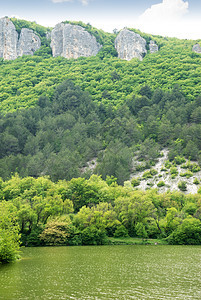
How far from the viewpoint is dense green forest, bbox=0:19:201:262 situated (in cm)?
6322

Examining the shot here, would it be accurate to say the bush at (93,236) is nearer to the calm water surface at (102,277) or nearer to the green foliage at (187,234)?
the green foliage at (187,234)

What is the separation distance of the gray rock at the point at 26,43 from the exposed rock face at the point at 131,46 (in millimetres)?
48846

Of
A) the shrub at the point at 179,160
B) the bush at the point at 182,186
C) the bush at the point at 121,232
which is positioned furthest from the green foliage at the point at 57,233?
the shrub at the point at 179,160

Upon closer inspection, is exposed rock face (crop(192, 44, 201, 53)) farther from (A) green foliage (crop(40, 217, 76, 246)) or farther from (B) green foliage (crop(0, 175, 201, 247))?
(A) green foliage (crop(40, 217, 76, 246))

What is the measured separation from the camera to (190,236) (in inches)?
2494

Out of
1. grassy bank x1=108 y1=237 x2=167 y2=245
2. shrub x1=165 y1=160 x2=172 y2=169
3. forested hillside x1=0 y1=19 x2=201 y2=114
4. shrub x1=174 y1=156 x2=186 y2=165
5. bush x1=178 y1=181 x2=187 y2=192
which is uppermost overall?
forested hillside x1=0 y1=19 x2=201 y2=114

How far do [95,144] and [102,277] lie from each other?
7731 centimetres

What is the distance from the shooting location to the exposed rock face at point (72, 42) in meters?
187

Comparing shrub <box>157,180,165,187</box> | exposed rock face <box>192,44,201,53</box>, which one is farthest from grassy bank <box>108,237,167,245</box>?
exposed rock face <box>192,44,201,53</box>

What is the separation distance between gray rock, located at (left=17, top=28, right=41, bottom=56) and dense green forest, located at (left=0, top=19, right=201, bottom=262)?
5.05 m

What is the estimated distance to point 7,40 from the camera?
185 m

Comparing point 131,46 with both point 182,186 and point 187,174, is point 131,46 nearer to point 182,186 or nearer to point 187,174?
point 187,174

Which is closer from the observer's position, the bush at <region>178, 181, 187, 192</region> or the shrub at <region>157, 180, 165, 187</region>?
the bush at <region>178, 181, 187, 192</region>

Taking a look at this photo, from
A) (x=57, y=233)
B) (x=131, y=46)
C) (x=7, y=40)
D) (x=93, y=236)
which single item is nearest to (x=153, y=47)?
(x=131, y=46)
